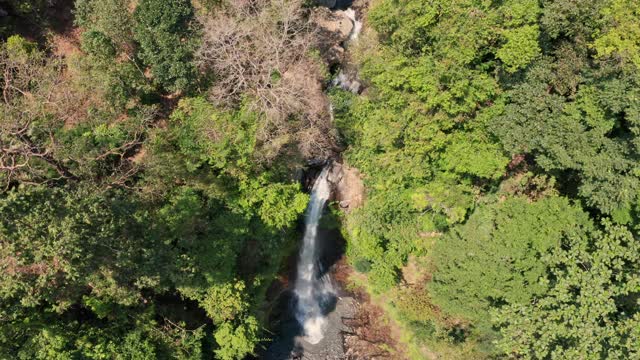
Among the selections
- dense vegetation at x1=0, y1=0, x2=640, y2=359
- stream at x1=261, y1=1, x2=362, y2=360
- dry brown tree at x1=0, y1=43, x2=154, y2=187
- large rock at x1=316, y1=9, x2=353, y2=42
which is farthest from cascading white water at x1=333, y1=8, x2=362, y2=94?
dry brown tree at x1=0, y1=43, x2=154, y2=187

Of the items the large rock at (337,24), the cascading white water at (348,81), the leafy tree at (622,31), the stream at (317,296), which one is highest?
the leafy tree at (622,31)

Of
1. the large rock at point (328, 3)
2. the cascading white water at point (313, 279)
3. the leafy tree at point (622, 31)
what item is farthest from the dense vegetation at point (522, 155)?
the cascading white water at point (313, 279)

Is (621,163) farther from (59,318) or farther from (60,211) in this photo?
(59,318)

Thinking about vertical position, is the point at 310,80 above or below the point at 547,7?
below

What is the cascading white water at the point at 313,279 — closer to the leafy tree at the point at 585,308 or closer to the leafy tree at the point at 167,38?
the leafy tree at the point at 167,38

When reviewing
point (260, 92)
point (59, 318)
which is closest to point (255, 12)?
point (260, 92)

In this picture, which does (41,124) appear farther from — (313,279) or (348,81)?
(313,279)

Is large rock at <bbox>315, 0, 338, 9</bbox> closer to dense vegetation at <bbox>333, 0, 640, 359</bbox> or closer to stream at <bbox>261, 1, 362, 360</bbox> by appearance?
stream at <bbox>261, 1, 362, 360</bbox>
